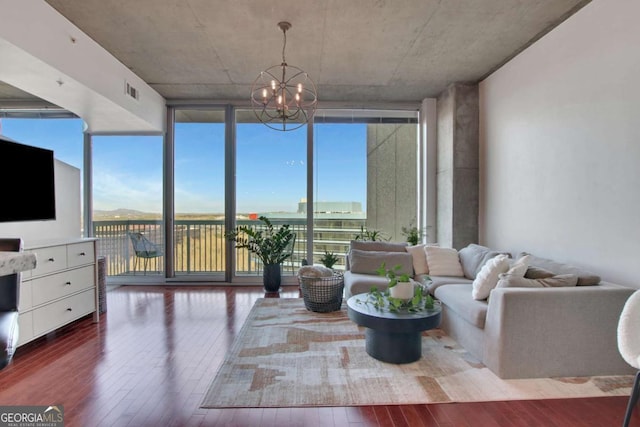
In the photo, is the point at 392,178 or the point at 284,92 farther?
the point at 392,178

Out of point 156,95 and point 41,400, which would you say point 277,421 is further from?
point 156,95

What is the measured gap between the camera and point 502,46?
147 inches

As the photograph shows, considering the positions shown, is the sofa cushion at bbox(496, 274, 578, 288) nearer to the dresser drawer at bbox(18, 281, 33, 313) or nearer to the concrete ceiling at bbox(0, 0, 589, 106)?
the concrete ceiling at bbox(0, 0, 589, 106)

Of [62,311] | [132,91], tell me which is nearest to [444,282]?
[62,311]

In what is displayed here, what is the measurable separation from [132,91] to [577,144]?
16.6 ft

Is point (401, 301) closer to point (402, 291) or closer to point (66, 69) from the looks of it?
point (402, 291)

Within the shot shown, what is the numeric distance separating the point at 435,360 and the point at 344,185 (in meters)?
3.38

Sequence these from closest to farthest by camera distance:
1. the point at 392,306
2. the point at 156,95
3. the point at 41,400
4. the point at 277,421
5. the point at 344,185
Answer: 1. the point at 277,421
2. the point at 41,400
3. the point at 392,306
4. the point at 156,95
5. the point at 344,185

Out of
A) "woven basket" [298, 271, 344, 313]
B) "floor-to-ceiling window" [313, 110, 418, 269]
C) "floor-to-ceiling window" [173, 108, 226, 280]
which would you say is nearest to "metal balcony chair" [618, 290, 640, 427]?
"woven basket" [298, 271, 344, 313]

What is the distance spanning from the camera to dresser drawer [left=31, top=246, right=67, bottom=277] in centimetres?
301

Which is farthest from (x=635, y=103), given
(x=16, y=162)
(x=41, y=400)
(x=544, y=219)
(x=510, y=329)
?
(x=16, y=162)

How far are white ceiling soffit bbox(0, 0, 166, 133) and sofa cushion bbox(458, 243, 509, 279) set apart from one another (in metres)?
4.57

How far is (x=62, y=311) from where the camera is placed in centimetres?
324

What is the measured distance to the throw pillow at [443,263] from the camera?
13.3 feet
